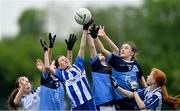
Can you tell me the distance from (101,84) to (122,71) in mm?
499

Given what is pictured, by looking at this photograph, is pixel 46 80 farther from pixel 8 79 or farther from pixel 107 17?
pixel 107 17

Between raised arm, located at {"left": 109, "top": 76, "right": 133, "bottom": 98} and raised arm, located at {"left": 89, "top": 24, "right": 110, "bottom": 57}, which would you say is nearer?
raised arm, located at {"left": 109, "top": 76, "right": 133, "bottom": 98}

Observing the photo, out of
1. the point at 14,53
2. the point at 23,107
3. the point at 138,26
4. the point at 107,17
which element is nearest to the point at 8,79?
the point at 14,53

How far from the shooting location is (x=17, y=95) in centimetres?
1600

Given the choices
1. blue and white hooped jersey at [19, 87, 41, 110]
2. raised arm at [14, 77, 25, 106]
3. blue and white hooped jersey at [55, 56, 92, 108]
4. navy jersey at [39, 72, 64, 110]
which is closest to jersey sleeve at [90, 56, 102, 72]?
blue and white hooped jersey at [55, 56, 92, 108]

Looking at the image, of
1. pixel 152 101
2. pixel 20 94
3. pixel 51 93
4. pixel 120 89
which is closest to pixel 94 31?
pixel 120 89

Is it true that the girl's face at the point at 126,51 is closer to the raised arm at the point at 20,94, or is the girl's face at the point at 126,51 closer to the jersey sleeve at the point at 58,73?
the jersey sleeve at the point at 58,73

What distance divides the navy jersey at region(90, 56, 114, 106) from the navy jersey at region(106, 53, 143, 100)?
147mm

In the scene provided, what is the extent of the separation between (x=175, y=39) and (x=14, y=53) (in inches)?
583

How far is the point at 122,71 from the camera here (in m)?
15.0

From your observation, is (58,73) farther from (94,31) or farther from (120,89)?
(120,89)

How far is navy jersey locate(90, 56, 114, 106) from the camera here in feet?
49.5

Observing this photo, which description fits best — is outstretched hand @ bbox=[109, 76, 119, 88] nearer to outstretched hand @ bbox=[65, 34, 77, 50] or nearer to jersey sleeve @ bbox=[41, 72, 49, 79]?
outstretched hand @ bbox=[65, 34, 77, 50]

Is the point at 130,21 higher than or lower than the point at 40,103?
lower
